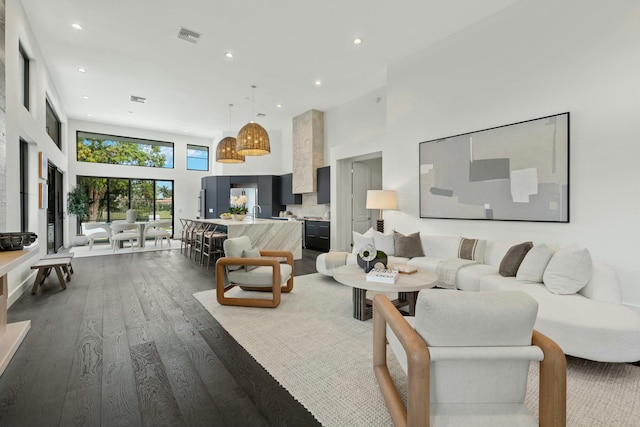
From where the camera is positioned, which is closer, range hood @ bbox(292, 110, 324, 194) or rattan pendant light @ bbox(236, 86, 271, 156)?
rattan pendant light @ bbox(236, 86, 271, 156)

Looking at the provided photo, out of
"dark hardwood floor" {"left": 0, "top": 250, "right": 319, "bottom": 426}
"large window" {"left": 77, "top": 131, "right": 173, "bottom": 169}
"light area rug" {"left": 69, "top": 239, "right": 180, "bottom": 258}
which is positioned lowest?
"dark hardwood floor" {"left": 0, "top": 250, "right": 319, "bottom": 426}

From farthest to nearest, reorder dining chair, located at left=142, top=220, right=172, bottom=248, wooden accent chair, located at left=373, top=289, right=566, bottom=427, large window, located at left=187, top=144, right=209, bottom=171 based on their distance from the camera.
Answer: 1. large window, located at left=187, top=144, right=209, bottom=171
2. dining chair, located at left=142, top=220, right=172, bottom=248
3. wooden accent chair, located at left=373, top=289, right=566, bottom=427

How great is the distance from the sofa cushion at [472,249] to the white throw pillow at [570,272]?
119 centimetres

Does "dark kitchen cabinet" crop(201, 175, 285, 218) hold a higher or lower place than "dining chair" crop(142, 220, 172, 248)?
higher

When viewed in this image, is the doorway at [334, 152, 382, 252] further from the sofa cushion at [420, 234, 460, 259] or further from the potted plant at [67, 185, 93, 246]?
the potted plant at [67, 185, 93, 246]

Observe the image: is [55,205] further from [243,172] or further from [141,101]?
[243,172]

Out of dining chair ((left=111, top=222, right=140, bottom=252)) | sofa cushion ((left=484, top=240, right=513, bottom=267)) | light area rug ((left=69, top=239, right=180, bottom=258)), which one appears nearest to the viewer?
sofa cushion ((left=484, top=240, right=513, bottom=267))

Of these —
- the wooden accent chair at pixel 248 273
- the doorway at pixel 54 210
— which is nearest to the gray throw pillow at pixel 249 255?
the wooden accent chair at pixel 248 273

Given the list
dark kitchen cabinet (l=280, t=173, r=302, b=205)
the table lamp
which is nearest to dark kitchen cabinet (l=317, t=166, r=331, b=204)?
dark kitchen cabinet (l=280, t=173, r=302, b=205)

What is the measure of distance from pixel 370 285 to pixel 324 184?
17.0 ft

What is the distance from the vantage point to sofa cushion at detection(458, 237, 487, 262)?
397 cm

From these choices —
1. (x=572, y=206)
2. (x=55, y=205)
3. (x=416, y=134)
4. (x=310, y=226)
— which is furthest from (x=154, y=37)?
(x=572, y=206)

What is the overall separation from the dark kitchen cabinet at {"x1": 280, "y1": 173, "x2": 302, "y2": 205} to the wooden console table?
22.2 ft

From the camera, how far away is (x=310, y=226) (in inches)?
311
